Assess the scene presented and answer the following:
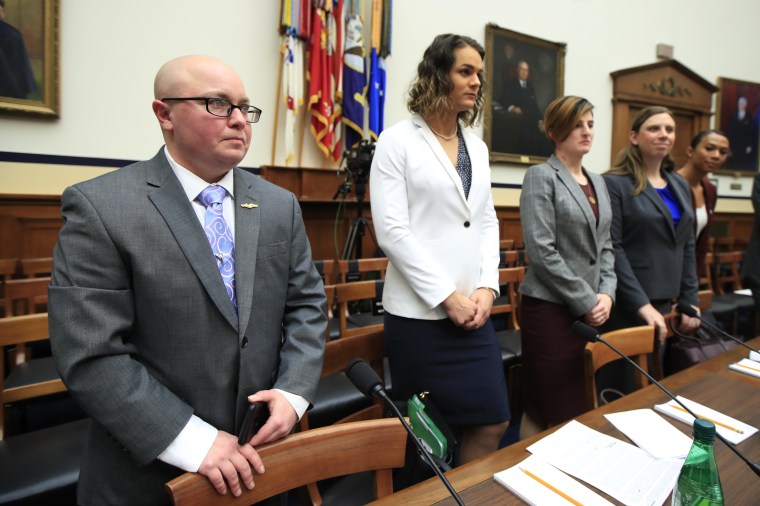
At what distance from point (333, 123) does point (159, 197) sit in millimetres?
3735

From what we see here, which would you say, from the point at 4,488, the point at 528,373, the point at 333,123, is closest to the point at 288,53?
the point at 333,123

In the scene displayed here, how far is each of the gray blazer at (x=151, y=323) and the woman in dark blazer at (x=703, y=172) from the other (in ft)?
8.35

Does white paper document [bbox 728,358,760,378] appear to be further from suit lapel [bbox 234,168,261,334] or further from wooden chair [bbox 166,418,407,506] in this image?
suit lapel [bbox 234,168,261,334]

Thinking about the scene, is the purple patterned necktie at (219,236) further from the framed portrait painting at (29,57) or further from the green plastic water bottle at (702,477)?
the framed portrait painting at (29,57)

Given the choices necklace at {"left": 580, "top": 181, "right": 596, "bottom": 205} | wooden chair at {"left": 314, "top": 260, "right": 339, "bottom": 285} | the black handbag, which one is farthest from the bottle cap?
wooden chair at {"left": 314, "top": 260, "right": 339, "bottom": 285}

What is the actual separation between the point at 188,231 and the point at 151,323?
208 mm

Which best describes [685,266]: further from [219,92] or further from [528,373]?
[219,92]

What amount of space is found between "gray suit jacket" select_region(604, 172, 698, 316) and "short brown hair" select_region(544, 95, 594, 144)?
475mm

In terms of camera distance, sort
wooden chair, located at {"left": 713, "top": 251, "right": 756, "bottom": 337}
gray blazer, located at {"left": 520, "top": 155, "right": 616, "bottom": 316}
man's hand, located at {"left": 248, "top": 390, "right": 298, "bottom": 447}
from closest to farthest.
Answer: man's hand, located at {"left": 248, "top": 390, "right": 298, "bottom": 447} < gray blazer, located at {"left": 520, "top": 155, "right": 616, "bottom": 316} < wooden chair, located at {"left": 713, "top": 251, "right": 756, "bottom": 337}

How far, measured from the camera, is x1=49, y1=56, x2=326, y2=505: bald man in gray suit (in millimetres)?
907

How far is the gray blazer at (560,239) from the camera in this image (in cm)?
185

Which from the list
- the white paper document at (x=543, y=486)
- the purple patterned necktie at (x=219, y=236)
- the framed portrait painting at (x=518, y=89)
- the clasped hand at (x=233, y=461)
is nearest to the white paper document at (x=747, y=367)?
the white paper document at (x=543, y=486)

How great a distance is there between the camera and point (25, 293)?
89.1 inches

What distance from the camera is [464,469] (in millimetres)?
969
